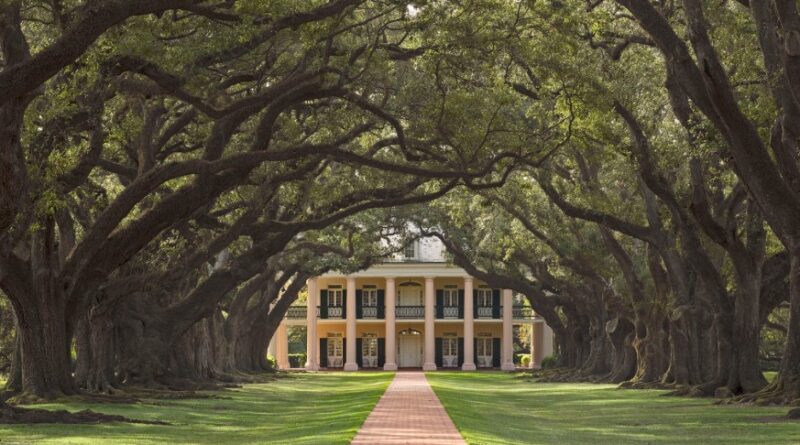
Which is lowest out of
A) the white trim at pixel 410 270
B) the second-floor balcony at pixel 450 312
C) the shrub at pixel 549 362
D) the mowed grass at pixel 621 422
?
the mowed grass at pixel 621 422

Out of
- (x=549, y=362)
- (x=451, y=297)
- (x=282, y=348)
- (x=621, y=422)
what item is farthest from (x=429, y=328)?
(x=621, y=422)

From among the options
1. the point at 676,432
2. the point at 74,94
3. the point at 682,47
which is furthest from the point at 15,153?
the point at 676,432

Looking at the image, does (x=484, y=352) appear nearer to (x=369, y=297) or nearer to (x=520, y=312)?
(x=520, y=312)

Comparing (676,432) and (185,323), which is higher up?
(185,323)

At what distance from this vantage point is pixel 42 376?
26.6 meters

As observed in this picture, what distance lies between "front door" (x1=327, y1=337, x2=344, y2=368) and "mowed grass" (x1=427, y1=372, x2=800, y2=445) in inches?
2017

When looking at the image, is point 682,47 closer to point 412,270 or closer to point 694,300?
point 694,300

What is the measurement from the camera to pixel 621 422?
81.3 feet

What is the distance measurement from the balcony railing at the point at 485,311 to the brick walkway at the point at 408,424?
5410cm

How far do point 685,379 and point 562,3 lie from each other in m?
16.3

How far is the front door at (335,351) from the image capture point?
8738 centimetres

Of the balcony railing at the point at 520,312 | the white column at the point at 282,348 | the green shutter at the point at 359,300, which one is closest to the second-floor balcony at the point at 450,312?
the balcony railing at the point at 520,312

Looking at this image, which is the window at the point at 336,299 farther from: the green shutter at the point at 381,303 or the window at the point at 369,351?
the window at the point at 369,351

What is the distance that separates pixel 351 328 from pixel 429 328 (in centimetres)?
499
